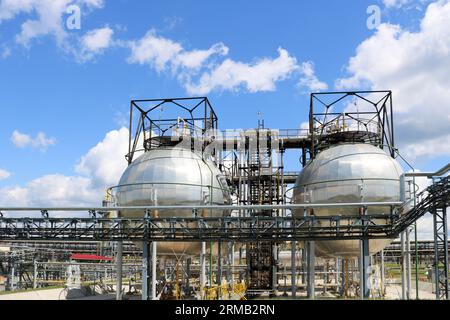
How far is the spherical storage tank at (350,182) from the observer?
84.2 feet

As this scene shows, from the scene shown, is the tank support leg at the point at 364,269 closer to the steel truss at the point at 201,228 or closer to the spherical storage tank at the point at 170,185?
the steel truss at the point at 201,228

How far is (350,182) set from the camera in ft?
84.6

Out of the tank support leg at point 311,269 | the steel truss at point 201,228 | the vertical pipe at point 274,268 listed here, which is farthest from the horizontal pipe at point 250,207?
the vertical pipe at point 274,268

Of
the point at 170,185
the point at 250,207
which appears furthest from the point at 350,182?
the point at 170,185

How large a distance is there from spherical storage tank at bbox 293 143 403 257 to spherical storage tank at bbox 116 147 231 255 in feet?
18.7

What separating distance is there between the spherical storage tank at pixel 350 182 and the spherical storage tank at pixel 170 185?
5.71 m

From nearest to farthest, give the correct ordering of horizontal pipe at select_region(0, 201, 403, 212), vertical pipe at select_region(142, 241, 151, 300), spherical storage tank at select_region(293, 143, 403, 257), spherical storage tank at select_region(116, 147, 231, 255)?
horizontal pipe at select_region(0, 201, 403, 212), spherical storage tank at select_region(293, 143, 403, 257), vertical pipe at select_region(142, 241, 151, 300), spherical storage tank at select_region(116, 147, 231, 255)

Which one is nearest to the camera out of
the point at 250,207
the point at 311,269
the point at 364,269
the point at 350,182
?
the point at 364,269

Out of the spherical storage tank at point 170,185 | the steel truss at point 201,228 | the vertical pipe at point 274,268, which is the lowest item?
the vertical pipe at point 274,268

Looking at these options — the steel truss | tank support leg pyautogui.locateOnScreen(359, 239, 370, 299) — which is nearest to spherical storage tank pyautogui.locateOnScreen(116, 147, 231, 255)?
the steel truss

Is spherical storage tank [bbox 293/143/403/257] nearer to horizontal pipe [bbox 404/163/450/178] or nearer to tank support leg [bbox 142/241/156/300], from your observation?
horizontal pipe [bbox 404/163/450/178]

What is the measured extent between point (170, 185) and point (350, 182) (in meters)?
9.70

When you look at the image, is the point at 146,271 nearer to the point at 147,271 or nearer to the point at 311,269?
the point at 147,271

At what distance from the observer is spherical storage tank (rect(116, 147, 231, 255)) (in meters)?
27.0
